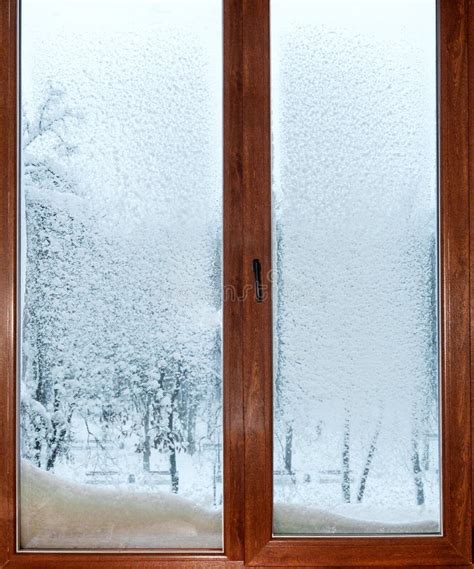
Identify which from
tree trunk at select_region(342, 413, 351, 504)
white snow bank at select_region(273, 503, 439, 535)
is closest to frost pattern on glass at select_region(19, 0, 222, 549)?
white snow bank at select_region(273, 503, 439, 535)

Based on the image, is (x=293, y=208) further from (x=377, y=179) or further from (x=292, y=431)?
(x=292, y=431)

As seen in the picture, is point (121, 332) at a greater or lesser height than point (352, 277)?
lesser

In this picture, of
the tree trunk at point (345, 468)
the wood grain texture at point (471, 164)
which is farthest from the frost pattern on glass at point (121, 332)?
the wood grain texture at point (471, 164)

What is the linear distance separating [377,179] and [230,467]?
821mm

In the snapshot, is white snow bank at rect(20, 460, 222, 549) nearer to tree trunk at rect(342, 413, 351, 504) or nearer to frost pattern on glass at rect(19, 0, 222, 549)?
frost pattern on glass at rect(19, 0, 222, 549)

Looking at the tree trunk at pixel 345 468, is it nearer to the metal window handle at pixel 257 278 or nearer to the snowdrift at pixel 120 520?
the snowdrift at pixel 120 520

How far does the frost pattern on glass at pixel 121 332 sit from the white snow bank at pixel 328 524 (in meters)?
0.17

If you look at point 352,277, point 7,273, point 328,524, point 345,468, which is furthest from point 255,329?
point 7,273

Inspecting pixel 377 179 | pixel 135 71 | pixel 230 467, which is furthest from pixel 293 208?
pixel 230 467

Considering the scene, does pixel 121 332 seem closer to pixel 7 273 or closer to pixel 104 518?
pixel 7 273

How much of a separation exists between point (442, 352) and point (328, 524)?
523 millimetres

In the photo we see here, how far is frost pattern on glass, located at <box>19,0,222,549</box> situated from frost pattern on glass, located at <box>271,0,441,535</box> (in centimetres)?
19

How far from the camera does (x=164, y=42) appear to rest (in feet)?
6.82

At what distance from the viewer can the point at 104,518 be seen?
2041 mm
